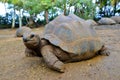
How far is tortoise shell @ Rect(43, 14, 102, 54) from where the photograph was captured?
410cm

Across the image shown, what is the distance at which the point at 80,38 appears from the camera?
4.23 m

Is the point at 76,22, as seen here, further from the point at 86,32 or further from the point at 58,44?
the point at 58,44

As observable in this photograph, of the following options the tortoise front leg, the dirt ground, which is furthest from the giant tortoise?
the dirt ground

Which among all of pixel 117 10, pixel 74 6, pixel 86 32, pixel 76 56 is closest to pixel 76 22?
pixel 86 32

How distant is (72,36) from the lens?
4.20m

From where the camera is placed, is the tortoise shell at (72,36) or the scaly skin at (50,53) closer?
the scaly skin at (50,53)

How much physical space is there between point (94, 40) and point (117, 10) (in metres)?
13.9

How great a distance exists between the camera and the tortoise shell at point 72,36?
161 inches

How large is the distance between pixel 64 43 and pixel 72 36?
0.20 meters

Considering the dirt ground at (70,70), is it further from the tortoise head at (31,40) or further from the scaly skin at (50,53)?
the tortoise head at (31,40)

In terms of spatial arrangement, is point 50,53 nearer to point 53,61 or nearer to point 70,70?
point 53,61

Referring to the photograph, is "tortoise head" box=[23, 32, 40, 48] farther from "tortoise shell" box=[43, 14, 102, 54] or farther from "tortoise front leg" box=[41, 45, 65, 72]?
"tortoise front leg" box=[41, 45, 65, 72]

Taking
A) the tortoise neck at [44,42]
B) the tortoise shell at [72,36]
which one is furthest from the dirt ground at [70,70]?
the tortoise neck at [44,42]

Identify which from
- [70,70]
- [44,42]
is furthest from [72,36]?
[70,70]
